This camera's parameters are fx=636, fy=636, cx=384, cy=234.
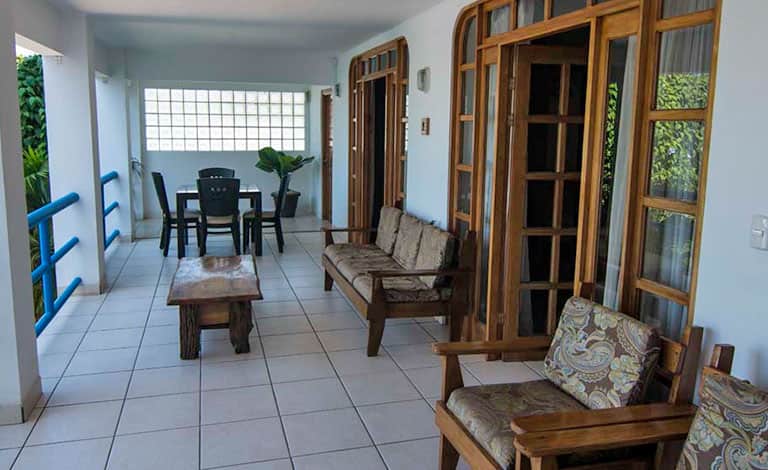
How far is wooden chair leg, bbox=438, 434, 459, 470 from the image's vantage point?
257 cm

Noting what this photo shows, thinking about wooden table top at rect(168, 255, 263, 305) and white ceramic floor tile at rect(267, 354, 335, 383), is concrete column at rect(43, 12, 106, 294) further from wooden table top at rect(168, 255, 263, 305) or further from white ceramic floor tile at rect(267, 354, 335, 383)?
white ceramic floor tile at rect(267, 354, 335, 383)

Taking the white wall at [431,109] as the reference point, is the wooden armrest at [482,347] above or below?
below

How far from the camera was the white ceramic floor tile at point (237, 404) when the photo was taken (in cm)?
317

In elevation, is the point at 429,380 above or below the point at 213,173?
below

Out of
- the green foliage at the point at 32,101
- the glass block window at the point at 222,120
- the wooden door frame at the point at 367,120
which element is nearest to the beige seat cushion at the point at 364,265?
the wooden door frame at the point at 367,120

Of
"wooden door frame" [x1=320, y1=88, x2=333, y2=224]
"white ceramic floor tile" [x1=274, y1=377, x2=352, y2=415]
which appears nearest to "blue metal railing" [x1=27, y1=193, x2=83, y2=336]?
"white ceramic floor tile" [x1=274, y1=377, x2=352, y2=415]

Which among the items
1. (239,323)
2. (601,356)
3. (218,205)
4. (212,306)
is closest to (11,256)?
(212,306)

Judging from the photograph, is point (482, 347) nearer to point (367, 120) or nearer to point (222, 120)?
point (367, 120)

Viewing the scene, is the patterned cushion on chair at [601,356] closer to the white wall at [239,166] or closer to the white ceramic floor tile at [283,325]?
the white ceramic floor tile at [283,325]

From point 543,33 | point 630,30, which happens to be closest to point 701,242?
point 630,30

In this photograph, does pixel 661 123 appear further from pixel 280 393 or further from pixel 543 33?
pixel 280 393

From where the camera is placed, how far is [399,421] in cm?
314

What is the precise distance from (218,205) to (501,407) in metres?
5.20

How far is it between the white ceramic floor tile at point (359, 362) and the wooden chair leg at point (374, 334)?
47mm
